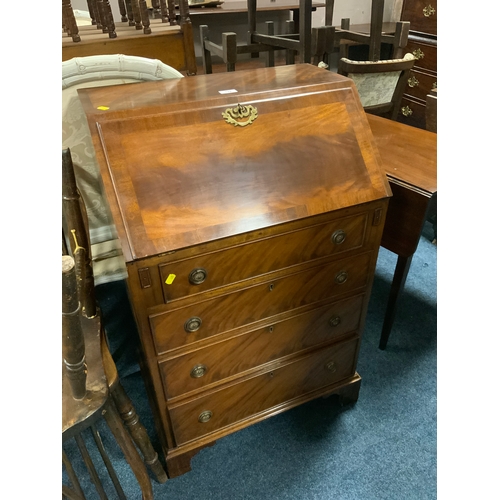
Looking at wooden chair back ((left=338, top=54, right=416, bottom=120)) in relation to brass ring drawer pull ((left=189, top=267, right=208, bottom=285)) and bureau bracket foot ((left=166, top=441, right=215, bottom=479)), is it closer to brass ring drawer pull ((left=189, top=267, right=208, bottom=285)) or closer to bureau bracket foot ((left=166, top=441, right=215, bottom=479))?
brass ring drawer pull ((left=189, top=267, right=208, bottom=285))

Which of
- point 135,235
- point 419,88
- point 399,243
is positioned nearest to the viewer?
point 135,235

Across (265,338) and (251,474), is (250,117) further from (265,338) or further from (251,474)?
(251,474)

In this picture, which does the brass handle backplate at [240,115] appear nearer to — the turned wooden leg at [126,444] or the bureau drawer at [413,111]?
the turned wooden leg at [126,444]

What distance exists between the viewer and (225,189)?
1015 mm

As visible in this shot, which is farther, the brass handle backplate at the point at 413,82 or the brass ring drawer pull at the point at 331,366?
the brass handle backplate at the point at 413,82

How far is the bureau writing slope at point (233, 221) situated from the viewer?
37.7 inches

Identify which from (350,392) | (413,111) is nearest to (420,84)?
(413,111)

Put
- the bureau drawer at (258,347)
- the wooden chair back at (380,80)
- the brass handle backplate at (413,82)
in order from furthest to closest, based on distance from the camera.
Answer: the brass handle backplate at (413,82), the wooden chair back at (380,80), the bureau drawer at (258,347)

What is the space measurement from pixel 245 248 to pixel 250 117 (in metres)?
0.34

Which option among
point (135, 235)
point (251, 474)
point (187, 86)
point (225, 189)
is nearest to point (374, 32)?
point (187, 86)

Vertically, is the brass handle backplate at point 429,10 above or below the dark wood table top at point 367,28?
above

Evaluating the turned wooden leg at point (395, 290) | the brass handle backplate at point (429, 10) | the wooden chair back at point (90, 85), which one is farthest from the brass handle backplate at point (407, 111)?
the wooden chair back at point (90, 85)

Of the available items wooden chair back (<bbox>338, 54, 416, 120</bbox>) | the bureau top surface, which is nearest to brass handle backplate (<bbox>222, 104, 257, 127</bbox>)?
the bureau top surface

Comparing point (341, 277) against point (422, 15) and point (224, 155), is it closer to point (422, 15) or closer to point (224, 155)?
point (224, 155)
